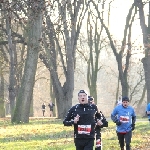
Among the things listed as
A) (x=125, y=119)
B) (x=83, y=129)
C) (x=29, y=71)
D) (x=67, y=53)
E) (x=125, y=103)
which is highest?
(x=67, y=53)

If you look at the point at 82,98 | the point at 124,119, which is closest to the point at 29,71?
the point at 124,119

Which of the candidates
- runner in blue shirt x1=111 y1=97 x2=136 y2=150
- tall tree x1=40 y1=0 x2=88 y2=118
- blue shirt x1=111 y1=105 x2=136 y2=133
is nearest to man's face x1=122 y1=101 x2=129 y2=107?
runner in blue shirt x1=111 y1=97 x2=136 y2=150

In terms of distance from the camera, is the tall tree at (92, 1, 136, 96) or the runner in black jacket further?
the tall tree at (92, 1, 136, 96)

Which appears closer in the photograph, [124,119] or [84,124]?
[84,124]

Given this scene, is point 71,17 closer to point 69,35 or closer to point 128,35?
point 69,35

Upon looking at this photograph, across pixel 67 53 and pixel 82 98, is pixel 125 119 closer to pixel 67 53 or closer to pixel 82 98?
pixel 82 98

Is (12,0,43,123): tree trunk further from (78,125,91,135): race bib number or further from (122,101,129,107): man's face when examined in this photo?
(78,125,91,135): race bib number

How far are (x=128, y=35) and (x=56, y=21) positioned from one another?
7971 mm

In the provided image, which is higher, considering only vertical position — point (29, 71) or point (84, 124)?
point (29, 71)

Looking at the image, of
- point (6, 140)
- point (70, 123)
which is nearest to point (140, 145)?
point (6, 140)

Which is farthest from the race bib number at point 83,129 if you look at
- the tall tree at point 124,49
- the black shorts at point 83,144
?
the tall tree at point 124,49

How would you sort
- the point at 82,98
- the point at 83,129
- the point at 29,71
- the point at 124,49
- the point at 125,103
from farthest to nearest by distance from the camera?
the point at 124,49 → the point at 29,71 → the point at 125,103 → the point at 83,129 → the point at 82,98

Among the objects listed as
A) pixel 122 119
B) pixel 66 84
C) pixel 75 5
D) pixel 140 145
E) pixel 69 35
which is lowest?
pixel 140 145

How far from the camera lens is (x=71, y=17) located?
30031mm
